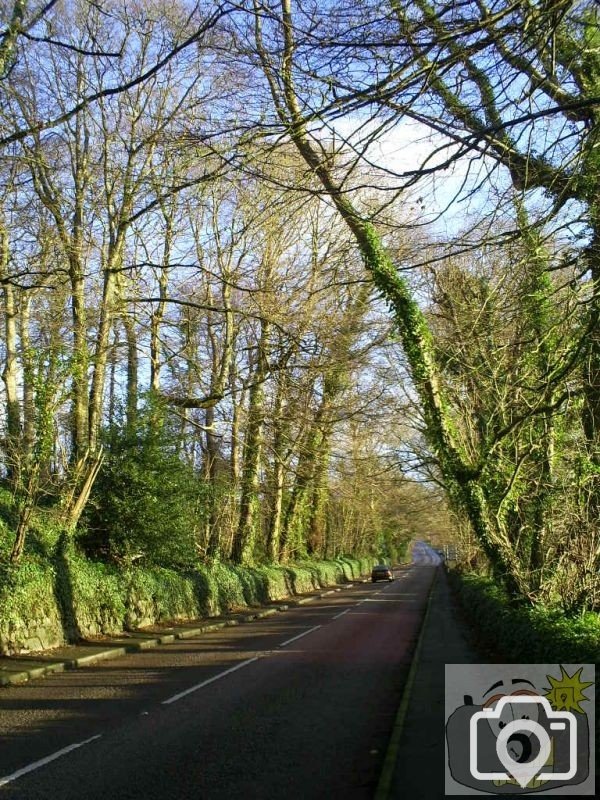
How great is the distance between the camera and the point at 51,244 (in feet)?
59.4

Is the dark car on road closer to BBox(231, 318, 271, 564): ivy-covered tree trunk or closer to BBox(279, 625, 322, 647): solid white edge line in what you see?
BBox(231, 318, 271, 564): ivy-covered tree trunk

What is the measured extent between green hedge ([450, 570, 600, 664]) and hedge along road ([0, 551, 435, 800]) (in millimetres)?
1685

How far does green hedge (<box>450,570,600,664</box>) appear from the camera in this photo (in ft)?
26.3

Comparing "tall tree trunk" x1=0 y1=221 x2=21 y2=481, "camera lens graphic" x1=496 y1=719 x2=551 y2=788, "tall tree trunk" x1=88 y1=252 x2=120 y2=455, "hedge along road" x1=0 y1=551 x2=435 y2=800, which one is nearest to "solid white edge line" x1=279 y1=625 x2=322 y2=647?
"hedge along road" x1=0 y1=551 x2=435 y2=800

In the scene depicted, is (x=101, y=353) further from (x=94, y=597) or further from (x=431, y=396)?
(x=431, y=396)

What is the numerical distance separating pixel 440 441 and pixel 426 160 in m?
8.54

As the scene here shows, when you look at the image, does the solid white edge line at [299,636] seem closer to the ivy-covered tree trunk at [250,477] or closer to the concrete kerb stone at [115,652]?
the concrete kerb stone at [115,652]

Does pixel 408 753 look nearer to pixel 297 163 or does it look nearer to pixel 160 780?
pixel 160 780

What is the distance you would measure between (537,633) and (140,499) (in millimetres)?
12380

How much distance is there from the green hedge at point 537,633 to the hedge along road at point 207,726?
1.69 m

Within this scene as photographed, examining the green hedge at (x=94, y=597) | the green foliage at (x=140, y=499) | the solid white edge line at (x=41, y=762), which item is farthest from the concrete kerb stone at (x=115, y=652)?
the solid white edge line at (x=41, y=762)

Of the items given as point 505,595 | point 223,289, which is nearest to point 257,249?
point 223,289

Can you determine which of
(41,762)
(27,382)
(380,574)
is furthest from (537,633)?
(380,574)

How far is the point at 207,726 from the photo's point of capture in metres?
8.52
